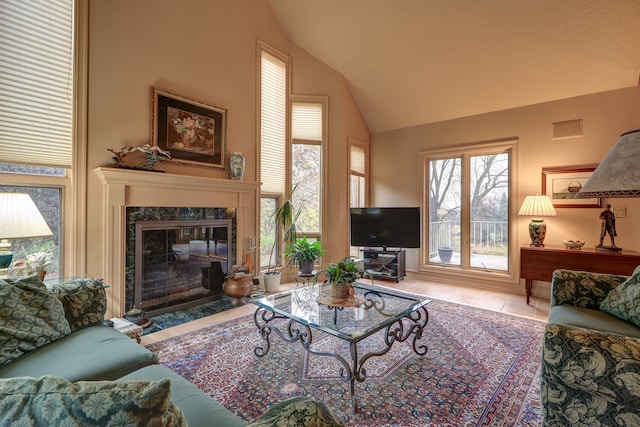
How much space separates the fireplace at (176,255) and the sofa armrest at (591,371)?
3.32 metres

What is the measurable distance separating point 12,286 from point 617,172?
2858 mm

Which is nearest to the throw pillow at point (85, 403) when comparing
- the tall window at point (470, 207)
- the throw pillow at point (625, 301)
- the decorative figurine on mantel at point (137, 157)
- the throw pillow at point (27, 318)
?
the throw pillow at point (27, 318)

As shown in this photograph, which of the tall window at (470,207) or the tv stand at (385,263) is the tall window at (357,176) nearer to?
the tv stand at (385,263)

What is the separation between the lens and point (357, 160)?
5441 mm

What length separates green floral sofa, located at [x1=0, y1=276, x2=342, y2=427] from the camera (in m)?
0.56

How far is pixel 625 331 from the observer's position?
1.65m

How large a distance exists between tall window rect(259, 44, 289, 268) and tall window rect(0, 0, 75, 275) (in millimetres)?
2212

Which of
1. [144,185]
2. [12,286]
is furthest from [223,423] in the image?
[144,185]

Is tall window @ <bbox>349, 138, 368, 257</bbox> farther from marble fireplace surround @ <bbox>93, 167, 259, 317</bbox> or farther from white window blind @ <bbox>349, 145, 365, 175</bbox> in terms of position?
marble fireplace surround @ <bbox>93, 167, 259, 317</bbox>

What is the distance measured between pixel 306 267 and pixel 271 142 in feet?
6.38

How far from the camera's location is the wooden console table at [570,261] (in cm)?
316

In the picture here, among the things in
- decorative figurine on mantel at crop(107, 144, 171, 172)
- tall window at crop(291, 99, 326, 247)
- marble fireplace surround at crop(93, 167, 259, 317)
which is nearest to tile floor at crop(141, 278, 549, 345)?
marble fireplace surround at crop(93, 167, 259, 317)

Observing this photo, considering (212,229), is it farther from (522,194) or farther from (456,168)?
(522,194)

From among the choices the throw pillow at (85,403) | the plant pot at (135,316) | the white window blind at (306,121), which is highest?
the white window blind at (306,121)
